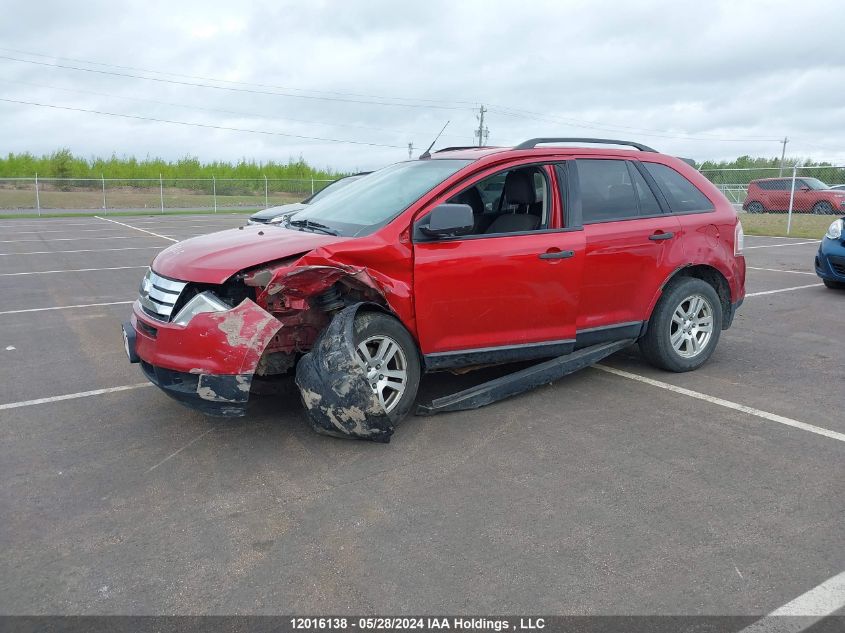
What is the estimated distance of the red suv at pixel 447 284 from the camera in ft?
13.5

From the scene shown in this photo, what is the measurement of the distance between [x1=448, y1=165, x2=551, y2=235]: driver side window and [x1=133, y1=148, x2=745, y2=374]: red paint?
9cm

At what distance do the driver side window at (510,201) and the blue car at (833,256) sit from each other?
242 inches

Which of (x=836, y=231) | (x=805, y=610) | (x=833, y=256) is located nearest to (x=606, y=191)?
(x=805, y=610)

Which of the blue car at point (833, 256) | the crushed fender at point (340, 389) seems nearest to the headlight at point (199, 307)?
the crushed fender at point (340, 389)

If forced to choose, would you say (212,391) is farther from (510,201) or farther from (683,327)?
(683,327)

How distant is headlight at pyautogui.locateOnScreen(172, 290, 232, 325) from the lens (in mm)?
4086

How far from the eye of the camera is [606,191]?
5.38m

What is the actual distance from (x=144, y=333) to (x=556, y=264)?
2.83m

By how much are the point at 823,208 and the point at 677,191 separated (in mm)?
25816

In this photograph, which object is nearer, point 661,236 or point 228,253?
point 228,253

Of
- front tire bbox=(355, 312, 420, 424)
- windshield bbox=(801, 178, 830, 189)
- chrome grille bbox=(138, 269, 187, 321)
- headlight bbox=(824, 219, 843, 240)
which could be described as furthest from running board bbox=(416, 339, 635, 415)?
windshield bbox=(801, 178, 830, 189)

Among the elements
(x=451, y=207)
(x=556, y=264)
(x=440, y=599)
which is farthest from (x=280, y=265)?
(x=440, y=599)

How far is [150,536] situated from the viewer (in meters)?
3.25

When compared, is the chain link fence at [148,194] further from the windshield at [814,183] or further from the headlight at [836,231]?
the headlight at [836,231]
